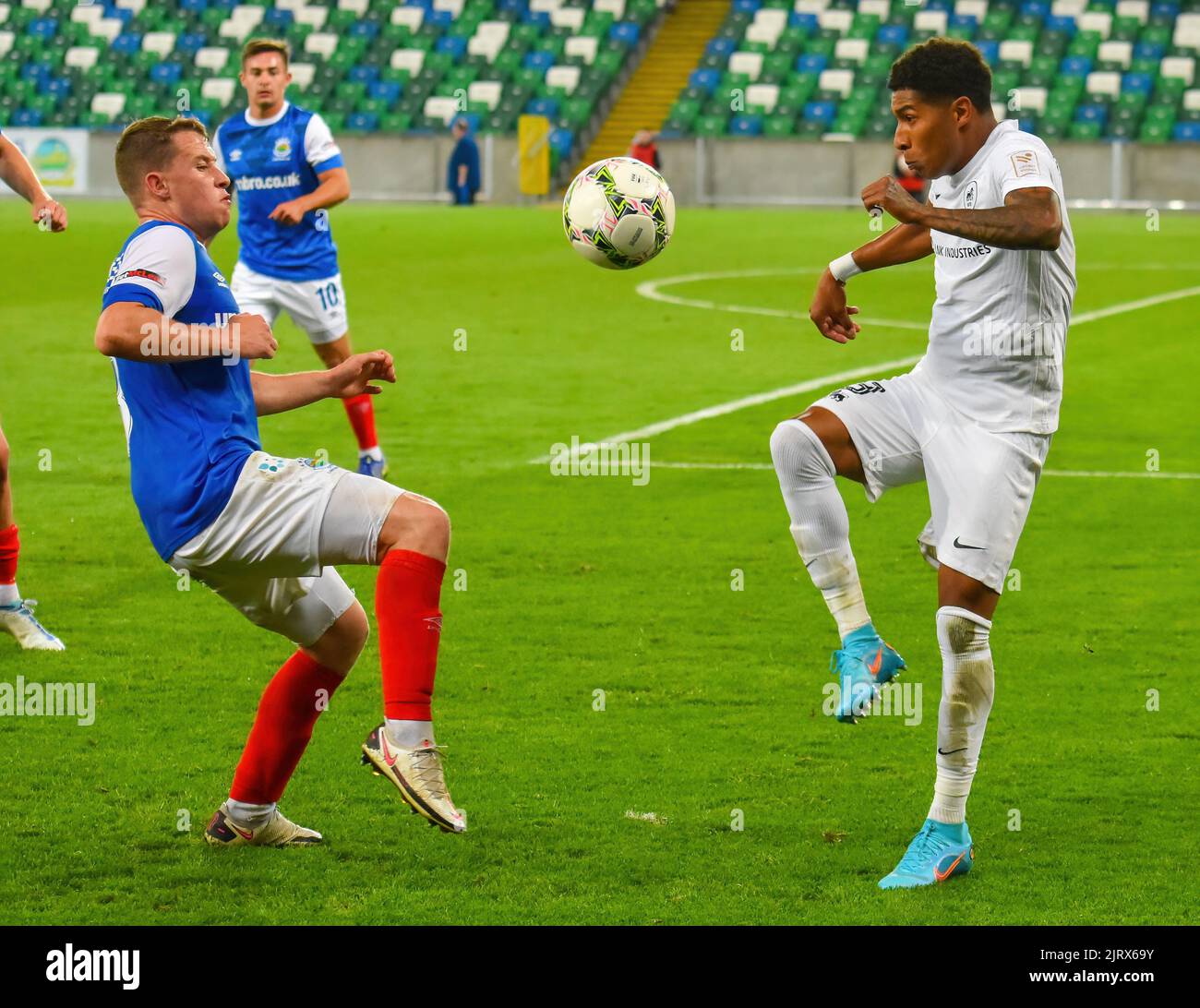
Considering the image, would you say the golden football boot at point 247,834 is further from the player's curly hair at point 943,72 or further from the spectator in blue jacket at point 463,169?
the spectator in blue jacket at point 463,169

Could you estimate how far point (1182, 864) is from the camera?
16.6 feet

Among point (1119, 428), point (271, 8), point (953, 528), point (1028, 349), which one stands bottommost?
point (1119, 428)

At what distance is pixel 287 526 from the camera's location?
4734 millimetres

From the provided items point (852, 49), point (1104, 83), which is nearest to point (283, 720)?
point (1104, 83)

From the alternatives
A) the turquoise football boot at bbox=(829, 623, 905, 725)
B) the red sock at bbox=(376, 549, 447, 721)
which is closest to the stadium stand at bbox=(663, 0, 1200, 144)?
the turquoise football boot at bbox=(829, 623, 905, 725)

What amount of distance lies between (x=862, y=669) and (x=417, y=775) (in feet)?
4.49

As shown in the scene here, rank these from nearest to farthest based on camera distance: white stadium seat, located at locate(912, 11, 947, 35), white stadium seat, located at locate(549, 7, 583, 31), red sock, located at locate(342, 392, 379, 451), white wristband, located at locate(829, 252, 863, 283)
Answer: white wristband, located at locate(829, 252, 863, 283), red sock, located at locate(342, 392, 379, 451), white stadium seat, located at locate(912, 11, 947, 35), white stadium seat, located at locate(549, 7, 583, 31)

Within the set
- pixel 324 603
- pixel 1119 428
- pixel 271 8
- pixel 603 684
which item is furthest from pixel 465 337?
pixel 271 8

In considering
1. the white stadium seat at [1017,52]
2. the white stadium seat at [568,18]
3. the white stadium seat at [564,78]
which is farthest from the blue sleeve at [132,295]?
the white stadium seat at [568,18]

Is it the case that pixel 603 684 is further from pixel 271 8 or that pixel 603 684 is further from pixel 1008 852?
pixel 271 8

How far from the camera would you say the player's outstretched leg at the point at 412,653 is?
182 inches

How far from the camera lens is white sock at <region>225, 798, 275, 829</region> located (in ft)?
17.1

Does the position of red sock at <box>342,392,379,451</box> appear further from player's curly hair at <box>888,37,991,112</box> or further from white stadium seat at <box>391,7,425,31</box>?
white stadium seat at <box>391,7,425,31</box>

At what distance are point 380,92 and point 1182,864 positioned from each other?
1359 inches
